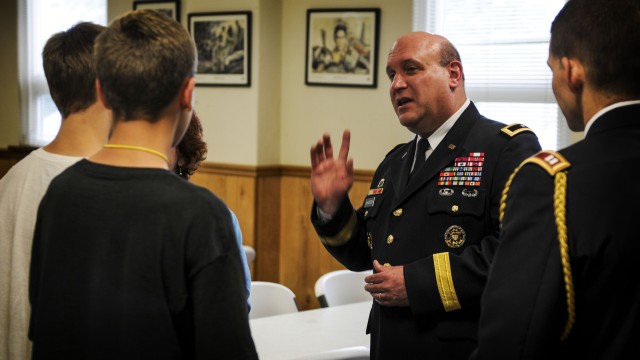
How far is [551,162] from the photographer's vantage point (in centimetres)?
121

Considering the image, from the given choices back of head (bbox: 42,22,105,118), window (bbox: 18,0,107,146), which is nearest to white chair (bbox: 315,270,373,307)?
back of head (bbox: 42,22,105,118)

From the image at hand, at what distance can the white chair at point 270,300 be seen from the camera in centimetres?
308

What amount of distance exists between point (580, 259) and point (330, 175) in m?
1.00

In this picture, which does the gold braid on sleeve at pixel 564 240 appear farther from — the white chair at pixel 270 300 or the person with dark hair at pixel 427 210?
the white chair at pixel 270 300

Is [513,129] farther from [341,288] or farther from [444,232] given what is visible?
[341,288]

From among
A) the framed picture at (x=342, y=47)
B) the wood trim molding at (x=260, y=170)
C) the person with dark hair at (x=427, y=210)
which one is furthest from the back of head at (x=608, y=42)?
the wood trim molding at (x=260, y=170)

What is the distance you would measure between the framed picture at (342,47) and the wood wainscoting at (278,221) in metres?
0.70

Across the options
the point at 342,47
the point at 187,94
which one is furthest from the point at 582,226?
the point at 342,47

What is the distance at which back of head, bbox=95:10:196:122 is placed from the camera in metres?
1.15

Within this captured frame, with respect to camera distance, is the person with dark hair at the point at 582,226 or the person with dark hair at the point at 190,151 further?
the person with dark hair at the point at 190,151

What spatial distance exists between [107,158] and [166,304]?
0.27 metres

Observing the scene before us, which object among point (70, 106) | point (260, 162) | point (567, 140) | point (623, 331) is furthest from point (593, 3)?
point (260, 162)

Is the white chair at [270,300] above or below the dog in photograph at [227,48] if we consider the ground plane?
below

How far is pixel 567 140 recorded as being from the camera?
3.91 m
